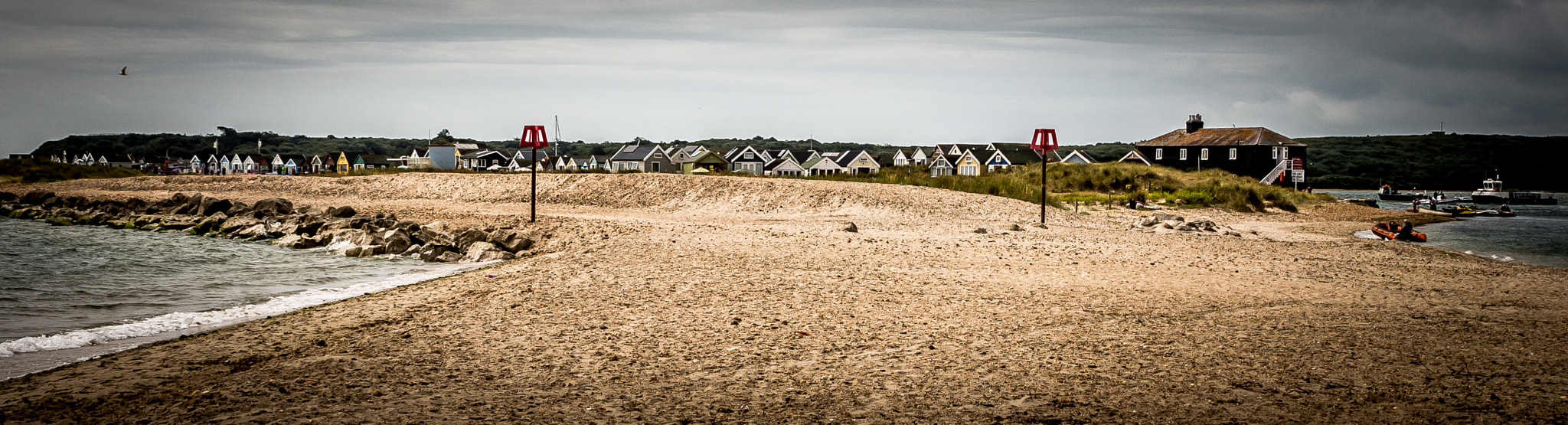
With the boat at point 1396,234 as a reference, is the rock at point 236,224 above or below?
above

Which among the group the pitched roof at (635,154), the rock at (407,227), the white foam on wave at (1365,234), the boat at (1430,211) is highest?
the pitched roof at (635,154)

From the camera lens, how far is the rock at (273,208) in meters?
A: 23.8

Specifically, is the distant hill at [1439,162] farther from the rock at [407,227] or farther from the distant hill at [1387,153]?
the rock at [407,227]

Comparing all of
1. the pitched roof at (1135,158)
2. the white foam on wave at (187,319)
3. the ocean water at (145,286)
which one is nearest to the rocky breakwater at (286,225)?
the ocean water at (145,286)

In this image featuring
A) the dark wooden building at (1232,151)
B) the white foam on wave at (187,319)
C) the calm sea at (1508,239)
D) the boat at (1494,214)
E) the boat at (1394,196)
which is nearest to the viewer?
the white foam on wave at (187,319)

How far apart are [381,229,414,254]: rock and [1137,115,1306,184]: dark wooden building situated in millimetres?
57692

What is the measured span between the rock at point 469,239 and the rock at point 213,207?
42.3 ft

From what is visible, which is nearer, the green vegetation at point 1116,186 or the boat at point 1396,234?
the boat at point 1396,234

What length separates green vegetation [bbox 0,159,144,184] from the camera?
4653 cm

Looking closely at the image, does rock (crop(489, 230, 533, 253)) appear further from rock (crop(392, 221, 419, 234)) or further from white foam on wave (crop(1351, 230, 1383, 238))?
white foam on wave (crop(1351, 230, 1383, 238))

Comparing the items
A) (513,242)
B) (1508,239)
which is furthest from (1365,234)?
(513,242)

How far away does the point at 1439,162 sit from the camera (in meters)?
129

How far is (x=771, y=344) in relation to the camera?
6.37 metres

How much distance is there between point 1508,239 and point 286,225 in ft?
101
